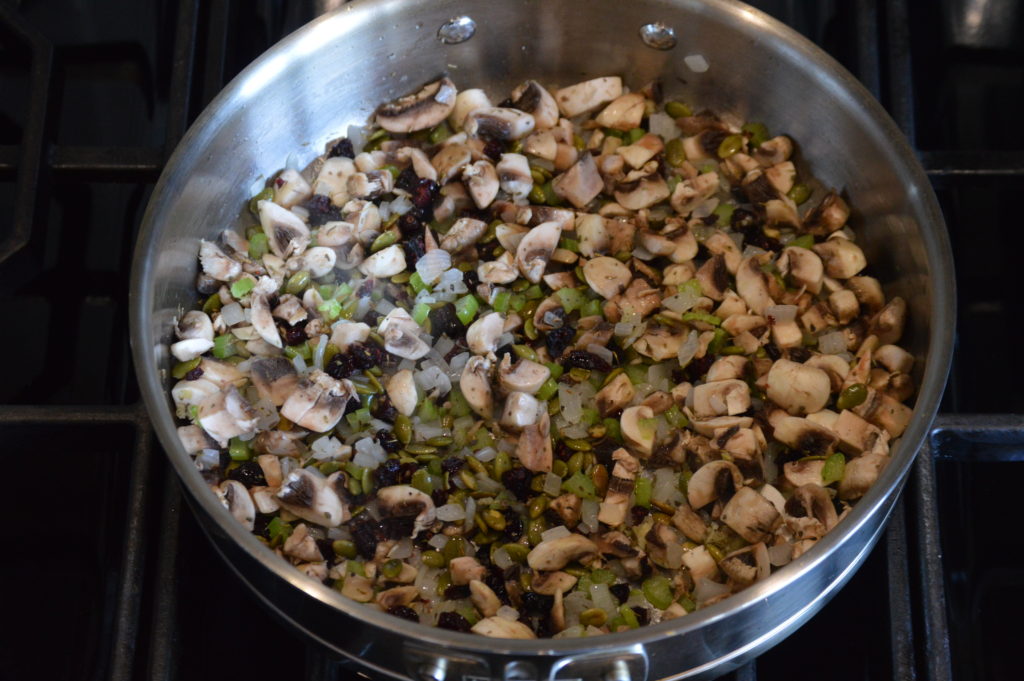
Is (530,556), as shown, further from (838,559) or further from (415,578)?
(838,559)

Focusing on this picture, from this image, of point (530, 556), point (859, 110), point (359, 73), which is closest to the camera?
point (530, 556)

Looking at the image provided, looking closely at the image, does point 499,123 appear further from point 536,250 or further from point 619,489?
point 619,489

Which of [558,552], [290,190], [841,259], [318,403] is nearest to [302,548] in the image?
[318,403]

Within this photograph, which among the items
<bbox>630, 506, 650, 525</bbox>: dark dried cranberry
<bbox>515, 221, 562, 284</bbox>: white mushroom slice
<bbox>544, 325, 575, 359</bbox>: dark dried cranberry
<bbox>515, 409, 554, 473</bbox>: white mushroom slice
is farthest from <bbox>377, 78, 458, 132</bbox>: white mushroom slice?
<bbox>630, 506, 650, 525</bbox>: dark dried cranberry

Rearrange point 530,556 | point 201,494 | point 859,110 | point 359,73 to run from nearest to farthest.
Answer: point 201,494, point 530,556, point 859,110, point 359,73

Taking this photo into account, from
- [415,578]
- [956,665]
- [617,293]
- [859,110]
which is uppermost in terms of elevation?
[859,110]

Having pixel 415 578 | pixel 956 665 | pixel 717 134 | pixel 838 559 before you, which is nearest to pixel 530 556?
pixel 415 578
